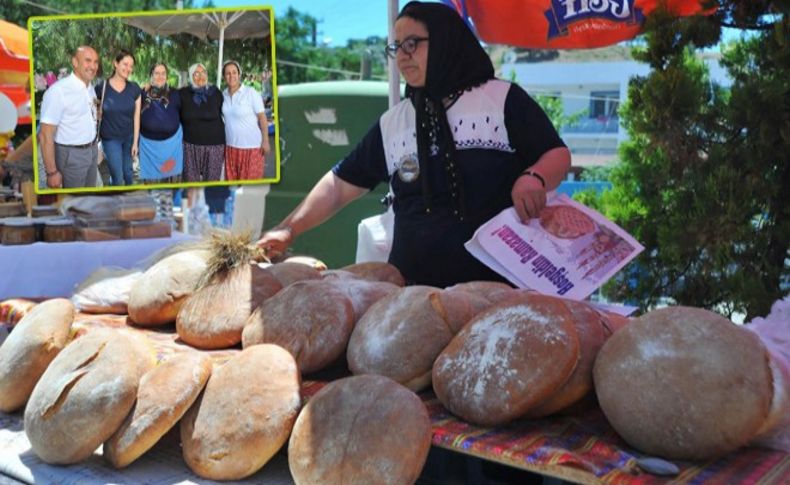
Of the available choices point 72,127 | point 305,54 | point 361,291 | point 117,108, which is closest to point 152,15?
point 117,108

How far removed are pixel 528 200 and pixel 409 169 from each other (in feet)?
1.89

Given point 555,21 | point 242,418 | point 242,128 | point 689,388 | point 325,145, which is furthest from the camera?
point 325,145

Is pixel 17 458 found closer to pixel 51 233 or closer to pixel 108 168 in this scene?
pixel 108 168

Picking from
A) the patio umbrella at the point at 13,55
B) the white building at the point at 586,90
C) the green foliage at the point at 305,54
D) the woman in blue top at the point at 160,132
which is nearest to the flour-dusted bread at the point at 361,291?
the woman in blue top at the point at 160,132

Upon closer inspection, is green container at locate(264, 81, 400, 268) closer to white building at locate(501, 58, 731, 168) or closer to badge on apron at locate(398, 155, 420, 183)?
badge on apron at locate(398, 155, 420, 183)

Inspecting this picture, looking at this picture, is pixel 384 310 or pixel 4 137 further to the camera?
pixel 4 137

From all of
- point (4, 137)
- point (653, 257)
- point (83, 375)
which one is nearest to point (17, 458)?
point (83, 375)

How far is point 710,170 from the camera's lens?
3529mm

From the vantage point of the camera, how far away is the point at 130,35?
129 inches

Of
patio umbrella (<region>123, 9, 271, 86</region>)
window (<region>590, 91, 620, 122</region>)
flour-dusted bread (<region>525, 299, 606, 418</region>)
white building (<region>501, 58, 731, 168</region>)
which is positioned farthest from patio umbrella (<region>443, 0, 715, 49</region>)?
window (<region>590, 91, 620, 122</region>)

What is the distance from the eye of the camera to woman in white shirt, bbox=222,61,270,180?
327 centimetres

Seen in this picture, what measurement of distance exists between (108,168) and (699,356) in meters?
2.70

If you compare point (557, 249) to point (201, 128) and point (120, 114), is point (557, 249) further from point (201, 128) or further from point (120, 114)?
point (120, 114)

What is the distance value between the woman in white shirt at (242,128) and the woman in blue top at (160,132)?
196mm
